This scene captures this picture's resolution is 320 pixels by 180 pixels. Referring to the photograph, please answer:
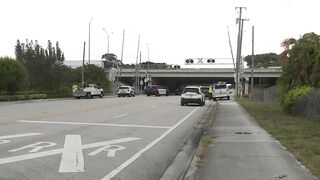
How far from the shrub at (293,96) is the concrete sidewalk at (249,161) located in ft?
37.3

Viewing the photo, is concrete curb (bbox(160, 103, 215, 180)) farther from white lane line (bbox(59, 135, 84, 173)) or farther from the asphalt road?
white lane line (bbox(59, 135, 84, 173))

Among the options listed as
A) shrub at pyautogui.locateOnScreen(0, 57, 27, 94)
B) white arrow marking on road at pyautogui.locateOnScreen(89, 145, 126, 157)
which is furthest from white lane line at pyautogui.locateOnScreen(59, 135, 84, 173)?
shrub at pyautogui.locateOnScreen(0, 57, 27, 94)

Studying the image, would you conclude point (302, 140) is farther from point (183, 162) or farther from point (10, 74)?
point (10, 74)

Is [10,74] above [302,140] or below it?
above

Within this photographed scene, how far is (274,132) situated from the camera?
20.9 metres

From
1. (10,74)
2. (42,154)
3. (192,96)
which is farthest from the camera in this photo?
(10,74)

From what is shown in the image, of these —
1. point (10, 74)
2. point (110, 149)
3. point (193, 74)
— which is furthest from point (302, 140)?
point (193, 74)

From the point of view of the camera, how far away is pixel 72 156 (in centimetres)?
1344

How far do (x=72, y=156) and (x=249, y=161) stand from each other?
4098 millimetres

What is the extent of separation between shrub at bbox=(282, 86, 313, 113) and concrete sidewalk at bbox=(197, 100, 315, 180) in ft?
37.3

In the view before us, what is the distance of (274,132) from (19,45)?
91036mm

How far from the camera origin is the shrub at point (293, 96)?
30.6 meters

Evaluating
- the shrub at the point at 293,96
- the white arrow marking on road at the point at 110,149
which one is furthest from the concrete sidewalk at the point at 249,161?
the shrub at the point at 293,96

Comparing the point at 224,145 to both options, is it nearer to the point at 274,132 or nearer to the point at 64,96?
the point at 274,132
